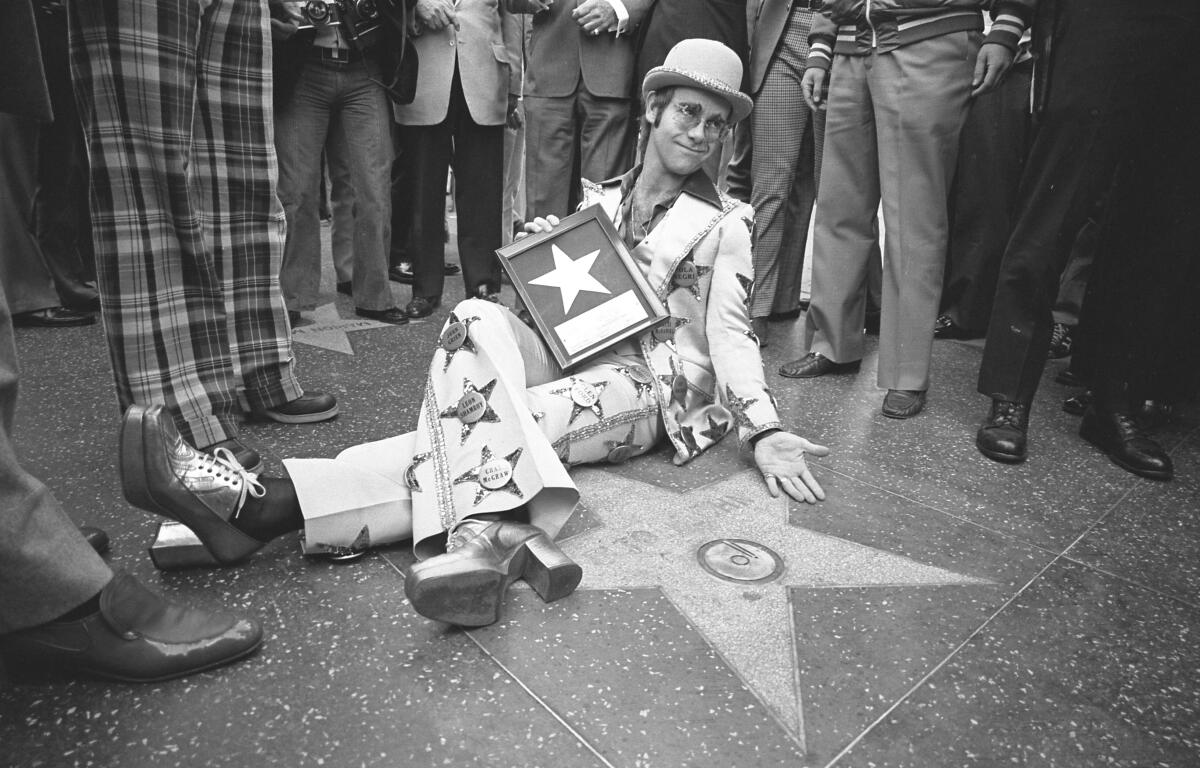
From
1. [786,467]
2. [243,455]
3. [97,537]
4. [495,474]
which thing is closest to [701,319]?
[786,467]

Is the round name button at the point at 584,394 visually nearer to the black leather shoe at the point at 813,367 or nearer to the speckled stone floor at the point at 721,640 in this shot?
the speckled stone floor at the point at 721,640

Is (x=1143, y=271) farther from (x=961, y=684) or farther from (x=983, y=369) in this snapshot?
(x=961, y=684)

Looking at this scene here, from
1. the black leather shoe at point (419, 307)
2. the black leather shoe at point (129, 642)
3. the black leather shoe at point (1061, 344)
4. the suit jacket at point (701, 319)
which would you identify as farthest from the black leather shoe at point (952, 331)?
the black leather shoe at point (129, 642)

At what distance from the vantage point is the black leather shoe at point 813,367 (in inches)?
118

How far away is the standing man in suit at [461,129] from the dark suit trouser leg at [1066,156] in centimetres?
219

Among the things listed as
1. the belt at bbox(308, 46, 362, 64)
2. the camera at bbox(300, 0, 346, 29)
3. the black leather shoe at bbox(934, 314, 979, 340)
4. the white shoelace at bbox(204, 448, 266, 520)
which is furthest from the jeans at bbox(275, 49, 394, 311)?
the black leather shoe at bbox(934, 314, 979, 340)

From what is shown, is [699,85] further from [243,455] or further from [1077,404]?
[1077,404]

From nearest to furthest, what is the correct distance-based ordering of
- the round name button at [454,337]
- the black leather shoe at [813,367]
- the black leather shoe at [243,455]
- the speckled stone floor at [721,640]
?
the speckled stone floor at [721,640]
the round name button at [454,337]
the black leather shoe at [243,455]
the black leather shoe at [813,367]

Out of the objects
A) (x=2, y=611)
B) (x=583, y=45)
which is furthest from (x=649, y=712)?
(x=583, y=45)

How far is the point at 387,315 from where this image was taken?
3.49 meters

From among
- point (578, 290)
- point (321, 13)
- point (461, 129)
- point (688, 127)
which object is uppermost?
point (321, 13)

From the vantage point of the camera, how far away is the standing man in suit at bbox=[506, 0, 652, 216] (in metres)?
3.51

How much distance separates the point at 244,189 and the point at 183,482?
1.05 meters

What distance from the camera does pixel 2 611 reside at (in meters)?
1.12
